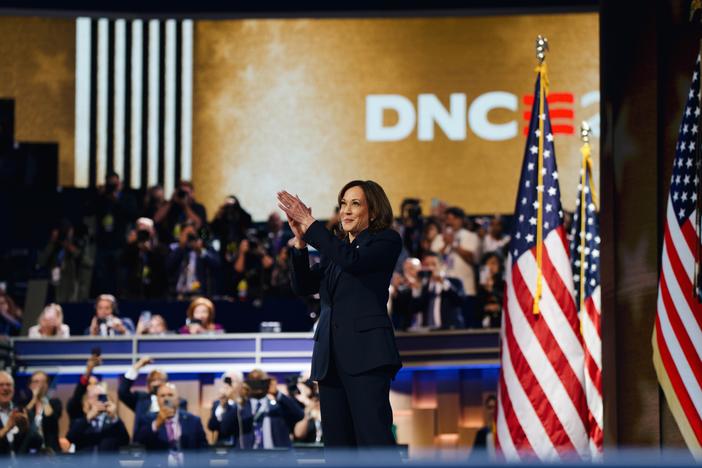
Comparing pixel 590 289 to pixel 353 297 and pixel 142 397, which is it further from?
pixel 353 297

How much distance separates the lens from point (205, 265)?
45.8 ft

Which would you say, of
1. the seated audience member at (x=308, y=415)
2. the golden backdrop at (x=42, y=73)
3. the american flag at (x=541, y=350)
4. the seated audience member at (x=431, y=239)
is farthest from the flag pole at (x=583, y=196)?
the golden backdrop at (x=42, y=73)

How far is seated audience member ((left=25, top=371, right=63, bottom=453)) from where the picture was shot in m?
11.3

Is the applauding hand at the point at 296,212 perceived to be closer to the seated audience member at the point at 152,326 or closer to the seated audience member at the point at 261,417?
the seated audience member at the point at 261,417

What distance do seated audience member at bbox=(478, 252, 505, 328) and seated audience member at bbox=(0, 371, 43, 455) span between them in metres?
4.47

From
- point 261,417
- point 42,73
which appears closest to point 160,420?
point 261,417

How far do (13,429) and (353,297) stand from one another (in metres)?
6.41

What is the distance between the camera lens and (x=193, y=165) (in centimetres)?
1912

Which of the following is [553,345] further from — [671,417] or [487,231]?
[487,231]

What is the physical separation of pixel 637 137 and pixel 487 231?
22.7 feet

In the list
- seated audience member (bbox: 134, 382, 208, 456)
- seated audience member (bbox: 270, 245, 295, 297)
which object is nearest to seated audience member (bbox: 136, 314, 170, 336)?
seated audience member (bbox: 270, 245, 295, 297)

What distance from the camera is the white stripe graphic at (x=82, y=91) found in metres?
18.8

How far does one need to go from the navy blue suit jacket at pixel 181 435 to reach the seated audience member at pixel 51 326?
263cm

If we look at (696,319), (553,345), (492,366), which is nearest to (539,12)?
(492,366)
